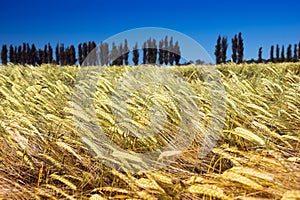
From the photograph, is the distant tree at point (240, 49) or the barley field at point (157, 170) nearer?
the barley field at point (157, 170)

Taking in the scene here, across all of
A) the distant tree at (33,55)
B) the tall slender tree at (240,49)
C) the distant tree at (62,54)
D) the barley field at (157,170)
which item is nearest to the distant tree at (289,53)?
the tall slender tree at (240,49)

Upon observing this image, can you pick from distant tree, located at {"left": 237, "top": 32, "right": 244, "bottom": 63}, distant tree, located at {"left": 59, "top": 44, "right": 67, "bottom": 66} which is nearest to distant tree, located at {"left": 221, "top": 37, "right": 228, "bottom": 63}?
distant tree, located at {"left": 237, "top": 32, "right": 244, "bottom": 63}


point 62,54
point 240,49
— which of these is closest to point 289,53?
point 240,49

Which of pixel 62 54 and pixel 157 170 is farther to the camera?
pixel 62 54

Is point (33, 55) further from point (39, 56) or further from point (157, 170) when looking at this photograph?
point (157, 170)

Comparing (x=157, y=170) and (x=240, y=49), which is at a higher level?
(x=240, y=49)

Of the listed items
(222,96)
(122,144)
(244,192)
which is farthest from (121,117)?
(244,192)

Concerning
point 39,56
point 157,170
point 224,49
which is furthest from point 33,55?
point 157,170

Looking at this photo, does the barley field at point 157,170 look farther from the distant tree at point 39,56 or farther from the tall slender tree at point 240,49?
the distant tree at point 39,56

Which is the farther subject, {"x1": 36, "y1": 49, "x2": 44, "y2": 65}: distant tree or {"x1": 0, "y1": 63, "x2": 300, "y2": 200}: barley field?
{"x1": 36, "y1": 49, "x2": 44, "y2": 65}: distant tree

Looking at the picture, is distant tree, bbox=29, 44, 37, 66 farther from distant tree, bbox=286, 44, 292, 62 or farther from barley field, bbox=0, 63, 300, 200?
barley field, bbox=0, 63, 300, 200

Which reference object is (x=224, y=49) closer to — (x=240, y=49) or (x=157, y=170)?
(x=240, y=49)

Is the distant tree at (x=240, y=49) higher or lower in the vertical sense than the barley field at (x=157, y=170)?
higher

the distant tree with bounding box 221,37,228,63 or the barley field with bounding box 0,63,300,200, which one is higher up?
the distant tree with bounding box 221,37,228,63
